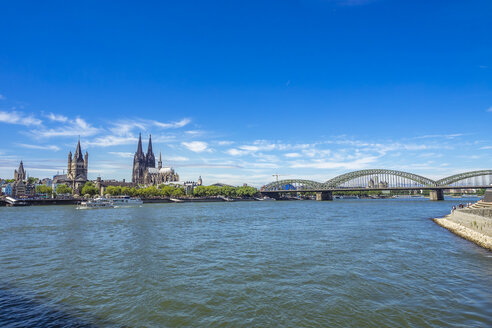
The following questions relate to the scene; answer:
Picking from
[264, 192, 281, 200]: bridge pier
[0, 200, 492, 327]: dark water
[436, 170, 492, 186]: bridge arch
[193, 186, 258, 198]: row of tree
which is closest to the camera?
[0, 200, 492, 327]: dark water

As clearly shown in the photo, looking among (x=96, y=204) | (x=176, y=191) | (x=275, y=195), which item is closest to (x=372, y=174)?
(x=275, y=195)

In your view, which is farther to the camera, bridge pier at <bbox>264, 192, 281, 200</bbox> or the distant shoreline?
bridge pier at <bbox>264, 192, 281, 200</bbox>

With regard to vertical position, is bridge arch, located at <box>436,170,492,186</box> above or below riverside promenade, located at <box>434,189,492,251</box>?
above

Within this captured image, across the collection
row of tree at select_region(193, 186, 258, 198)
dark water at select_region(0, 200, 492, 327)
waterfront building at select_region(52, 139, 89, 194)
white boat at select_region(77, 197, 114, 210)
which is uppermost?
waterfront building at select_region(52, 139, 89, 194)

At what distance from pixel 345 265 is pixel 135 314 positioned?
10450 mm

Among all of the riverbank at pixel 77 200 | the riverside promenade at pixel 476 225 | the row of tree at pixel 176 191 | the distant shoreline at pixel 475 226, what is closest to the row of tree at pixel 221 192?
the row of tree at pixel 176 191

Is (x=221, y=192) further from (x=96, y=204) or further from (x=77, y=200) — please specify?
(x=96, y=204)

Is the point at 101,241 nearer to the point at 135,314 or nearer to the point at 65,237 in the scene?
the point at 65,237

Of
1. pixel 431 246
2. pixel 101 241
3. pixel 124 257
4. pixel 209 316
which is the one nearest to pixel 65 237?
pixel 101 241

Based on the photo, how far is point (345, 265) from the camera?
1561 cm

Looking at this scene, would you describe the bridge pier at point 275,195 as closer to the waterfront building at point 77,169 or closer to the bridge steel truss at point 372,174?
the bridge steel truss at point 372,174

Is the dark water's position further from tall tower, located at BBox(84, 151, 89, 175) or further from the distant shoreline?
tall tower, located at BBox(84, 151, 89, 175)

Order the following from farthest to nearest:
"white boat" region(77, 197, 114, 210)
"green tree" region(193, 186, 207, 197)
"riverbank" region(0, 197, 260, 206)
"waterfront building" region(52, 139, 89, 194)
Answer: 1. "waterfront building" region(52, 139, 89, 194)
2. "green tree" region(193, 186, 207, 197)
3. "riverbank" region(0, 197, 260, 206)
4. "white boat" region(77, 197, 114, 210)

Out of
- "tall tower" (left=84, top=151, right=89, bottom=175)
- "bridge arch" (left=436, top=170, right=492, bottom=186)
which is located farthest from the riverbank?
"bridge arch" (left=436, top=170, right=492, bottom=186)
